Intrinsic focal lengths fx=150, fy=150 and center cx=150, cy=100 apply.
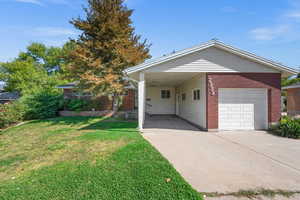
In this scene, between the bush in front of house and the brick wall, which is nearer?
the bush in front of house

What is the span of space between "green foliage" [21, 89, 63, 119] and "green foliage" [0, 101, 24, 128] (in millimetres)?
383

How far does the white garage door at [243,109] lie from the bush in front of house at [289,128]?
660 millimetres

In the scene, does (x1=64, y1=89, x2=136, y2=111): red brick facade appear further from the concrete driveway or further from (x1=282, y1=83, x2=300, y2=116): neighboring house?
(x1=282, y1=83, x2=300, y2=116): neighboring house

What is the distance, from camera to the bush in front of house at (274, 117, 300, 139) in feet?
21.6

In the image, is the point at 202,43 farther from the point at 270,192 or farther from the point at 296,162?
the point at 270,192

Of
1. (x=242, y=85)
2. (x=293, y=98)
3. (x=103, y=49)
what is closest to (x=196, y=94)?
(x=242, y=85)

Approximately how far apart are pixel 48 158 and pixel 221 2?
10.6m

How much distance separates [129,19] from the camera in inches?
471

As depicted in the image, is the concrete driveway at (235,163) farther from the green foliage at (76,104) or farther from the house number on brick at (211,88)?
the green foliage at (76,104)

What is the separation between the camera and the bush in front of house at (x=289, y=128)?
659 cm

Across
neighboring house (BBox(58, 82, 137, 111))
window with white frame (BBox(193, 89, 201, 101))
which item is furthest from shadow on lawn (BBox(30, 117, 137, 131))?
window with white frame (BBox(193, 89, 201, 101))

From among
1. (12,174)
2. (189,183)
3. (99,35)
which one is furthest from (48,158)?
(99,35)

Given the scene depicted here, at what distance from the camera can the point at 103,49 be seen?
1108 centimetres

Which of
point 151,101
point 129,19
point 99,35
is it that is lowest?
point 151,101
